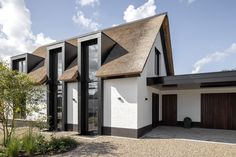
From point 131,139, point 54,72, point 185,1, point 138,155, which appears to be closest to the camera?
point 138,155

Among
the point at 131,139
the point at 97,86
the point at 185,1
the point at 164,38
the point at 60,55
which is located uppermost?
the point at 185,1

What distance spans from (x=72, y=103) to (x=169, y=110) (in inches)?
314

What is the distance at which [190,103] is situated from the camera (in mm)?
15195

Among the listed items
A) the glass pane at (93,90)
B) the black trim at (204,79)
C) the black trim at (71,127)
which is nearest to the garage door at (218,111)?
the black trim at (204,79)

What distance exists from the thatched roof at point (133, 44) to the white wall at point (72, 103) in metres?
2.88

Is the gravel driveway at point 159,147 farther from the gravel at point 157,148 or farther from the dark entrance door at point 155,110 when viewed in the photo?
the dark entrance door at point 155,110

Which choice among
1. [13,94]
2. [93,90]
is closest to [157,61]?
[93,90]

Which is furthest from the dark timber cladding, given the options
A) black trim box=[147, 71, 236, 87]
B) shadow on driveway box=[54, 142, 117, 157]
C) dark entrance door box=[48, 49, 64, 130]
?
black trim box=[147, 71, 236, 87]

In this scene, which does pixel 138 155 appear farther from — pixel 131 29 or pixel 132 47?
pixel 131 29

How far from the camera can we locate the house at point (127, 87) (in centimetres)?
1099

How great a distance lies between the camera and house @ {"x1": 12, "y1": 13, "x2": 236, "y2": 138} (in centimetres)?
1099

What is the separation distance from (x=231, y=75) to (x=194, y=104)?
623cm

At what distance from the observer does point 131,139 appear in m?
10.4

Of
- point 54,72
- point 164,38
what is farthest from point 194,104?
point 54,72
